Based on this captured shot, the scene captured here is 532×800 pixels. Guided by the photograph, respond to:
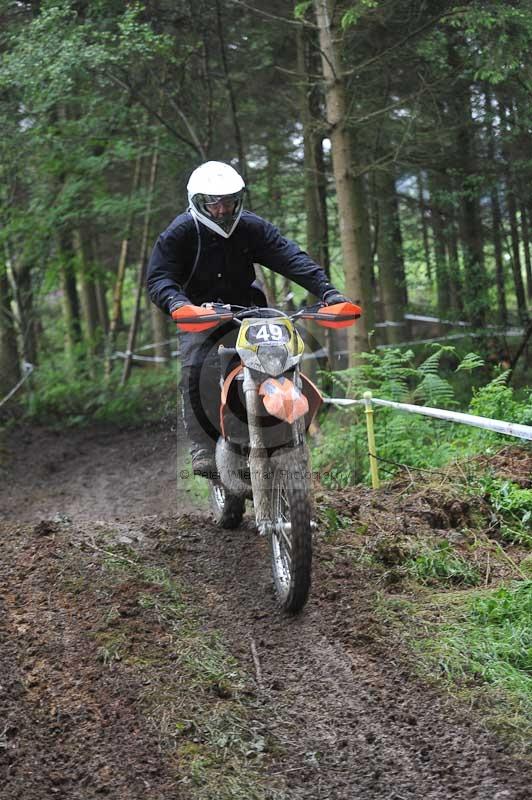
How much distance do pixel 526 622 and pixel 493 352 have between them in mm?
10065

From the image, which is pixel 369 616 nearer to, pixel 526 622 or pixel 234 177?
pixel 526 622

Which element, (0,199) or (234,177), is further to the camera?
(0,199)

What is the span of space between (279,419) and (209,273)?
1.66m

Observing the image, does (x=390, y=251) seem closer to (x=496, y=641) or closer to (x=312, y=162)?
(x=312, y=162)

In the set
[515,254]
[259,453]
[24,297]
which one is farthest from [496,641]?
[24,297]

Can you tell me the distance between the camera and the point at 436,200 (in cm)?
1463

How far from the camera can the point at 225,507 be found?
711 cm

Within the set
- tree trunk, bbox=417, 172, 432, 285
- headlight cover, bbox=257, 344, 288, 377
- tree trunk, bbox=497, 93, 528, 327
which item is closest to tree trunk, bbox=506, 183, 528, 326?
tree trunk, bbox=497, 93, 528, 327

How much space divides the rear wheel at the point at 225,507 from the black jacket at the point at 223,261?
1.59 m

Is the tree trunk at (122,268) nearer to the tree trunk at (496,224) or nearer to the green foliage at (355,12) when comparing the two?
the tree trunk at (496,224)

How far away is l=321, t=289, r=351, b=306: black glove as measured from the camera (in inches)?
231

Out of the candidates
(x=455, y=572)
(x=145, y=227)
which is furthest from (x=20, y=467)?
(x=455, y=572)

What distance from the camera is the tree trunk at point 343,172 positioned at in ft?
37.0

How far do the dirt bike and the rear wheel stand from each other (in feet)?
4.03
